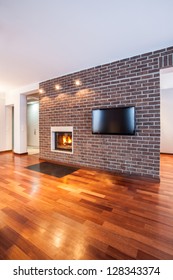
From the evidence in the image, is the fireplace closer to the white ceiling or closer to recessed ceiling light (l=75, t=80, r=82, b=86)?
recessed ceiling light (l=75, t=80, r=82, b=86)

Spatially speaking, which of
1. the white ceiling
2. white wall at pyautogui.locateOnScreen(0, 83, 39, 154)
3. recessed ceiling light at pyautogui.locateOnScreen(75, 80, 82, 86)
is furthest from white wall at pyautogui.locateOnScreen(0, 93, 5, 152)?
recessed ceiling light at pyautogui.locateOnScreen(75, 80, 82, 86)

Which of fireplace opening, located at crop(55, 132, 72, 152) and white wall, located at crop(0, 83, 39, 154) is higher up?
white wall, located at crop(0, 83, 39, 154)

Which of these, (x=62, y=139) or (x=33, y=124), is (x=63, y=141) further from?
(x=33, y=124)

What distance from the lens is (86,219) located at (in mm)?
1715

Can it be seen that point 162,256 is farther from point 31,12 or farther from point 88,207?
point 31,12

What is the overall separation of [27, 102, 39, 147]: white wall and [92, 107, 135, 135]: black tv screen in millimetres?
5475

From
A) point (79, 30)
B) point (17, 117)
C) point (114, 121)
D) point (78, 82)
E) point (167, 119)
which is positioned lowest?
point (114, 121)

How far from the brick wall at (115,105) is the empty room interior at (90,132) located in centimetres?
2

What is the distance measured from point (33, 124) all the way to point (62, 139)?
4442 millimetres

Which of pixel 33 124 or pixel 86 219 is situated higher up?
pixel 33 124

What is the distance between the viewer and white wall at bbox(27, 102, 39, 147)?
26.7 feet

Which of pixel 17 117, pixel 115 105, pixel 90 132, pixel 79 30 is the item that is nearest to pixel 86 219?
pixel 90 132
